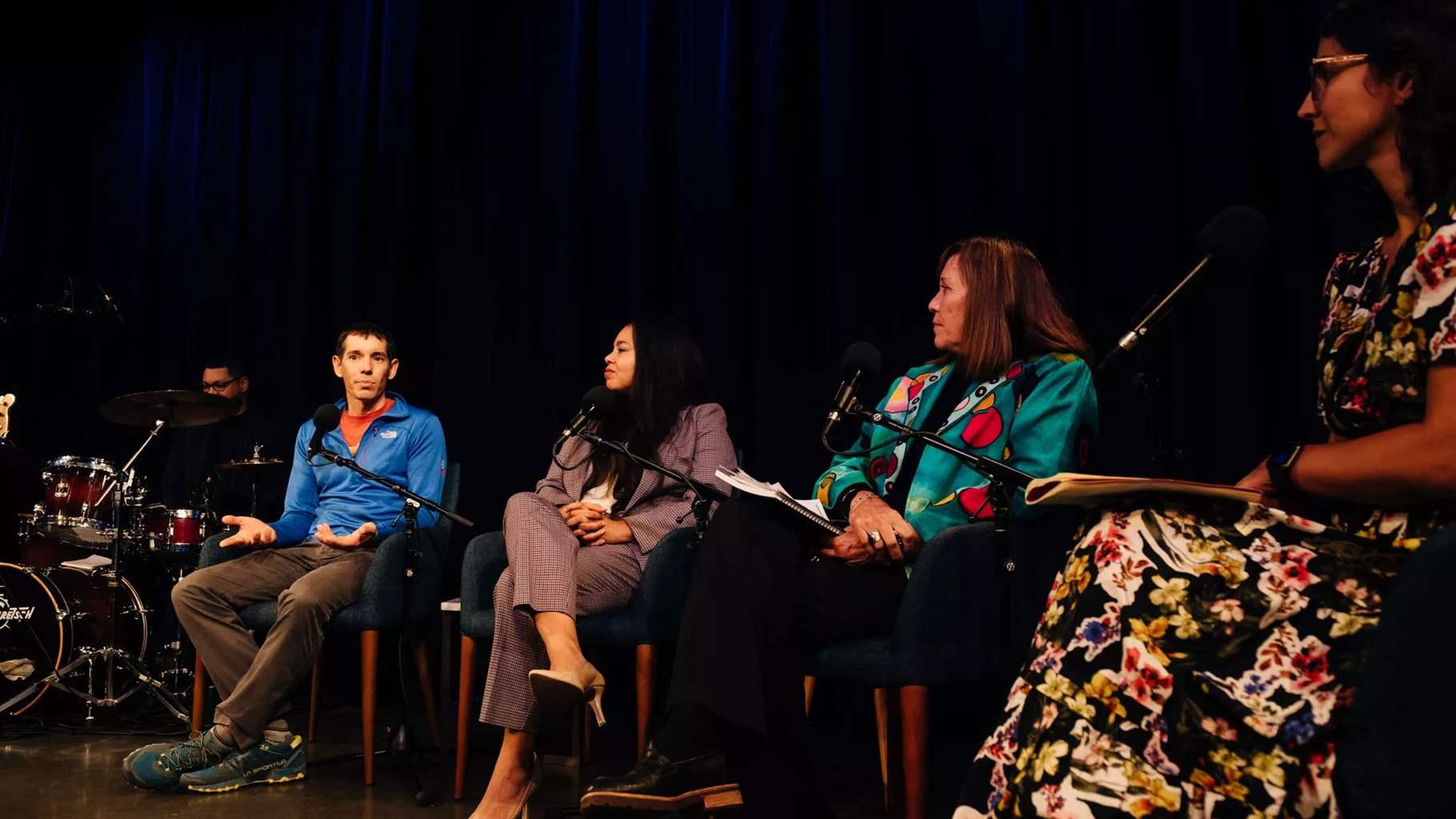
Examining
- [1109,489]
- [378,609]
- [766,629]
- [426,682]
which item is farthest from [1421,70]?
[426,682]

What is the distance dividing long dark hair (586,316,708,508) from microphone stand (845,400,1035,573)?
114 cm

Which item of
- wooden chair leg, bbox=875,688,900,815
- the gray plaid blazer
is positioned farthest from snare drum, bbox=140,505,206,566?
wooden chair leg, bbox=875,688,900,815

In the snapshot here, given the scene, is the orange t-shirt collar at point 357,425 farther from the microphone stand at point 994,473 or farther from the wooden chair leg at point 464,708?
the microphone stand at point 994,473

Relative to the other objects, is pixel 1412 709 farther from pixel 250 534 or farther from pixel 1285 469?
pixel 250 534

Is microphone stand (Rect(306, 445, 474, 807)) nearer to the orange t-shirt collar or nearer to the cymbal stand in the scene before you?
the orange t-shirt collar

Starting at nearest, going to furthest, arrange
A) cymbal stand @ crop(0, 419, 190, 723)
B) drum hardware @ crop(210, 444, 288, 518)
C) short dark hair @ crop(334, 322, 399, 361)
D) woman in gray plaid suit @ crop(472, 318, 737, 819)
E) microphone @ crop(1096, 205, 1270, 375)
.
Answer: microphone @ crop(1096, 205, 1270, 375), woman in gray plaid suit @ crop(472, 318, 737, 819), short dark hair @ crop(334, 322, 399, 361), cymbal stand @ crop(0, 419, 190, 723), drum hardware @ crop(210, 444, 288, 518)

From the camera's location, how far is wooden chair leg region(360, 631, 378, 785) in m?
3.19

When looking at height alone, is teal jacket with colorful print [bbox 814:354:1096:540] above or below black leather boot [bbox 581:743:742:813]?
above

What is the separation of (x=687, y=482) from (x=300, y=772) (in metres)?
1.54

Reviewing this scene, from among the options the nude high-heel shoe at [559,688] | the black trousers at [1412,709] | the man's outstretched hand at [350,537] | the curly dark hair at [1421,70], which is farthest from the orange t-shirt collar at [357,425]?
the black trousers at [1412,709]

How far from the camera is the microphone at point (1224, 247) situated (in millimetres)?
1765

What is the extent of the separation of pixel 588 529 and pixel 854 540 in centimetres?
88

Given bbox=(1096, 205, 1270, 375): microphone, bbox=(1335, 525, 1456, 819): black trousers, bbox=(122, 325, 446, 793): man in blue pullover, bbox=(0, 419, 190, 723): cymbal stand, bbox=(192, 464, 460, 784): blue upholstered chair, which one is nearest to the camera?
bbox=(1335, 525, 1456, 819): black trousers

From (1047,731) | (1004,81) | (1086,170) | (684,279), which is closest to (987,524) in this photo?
(1047,731)
